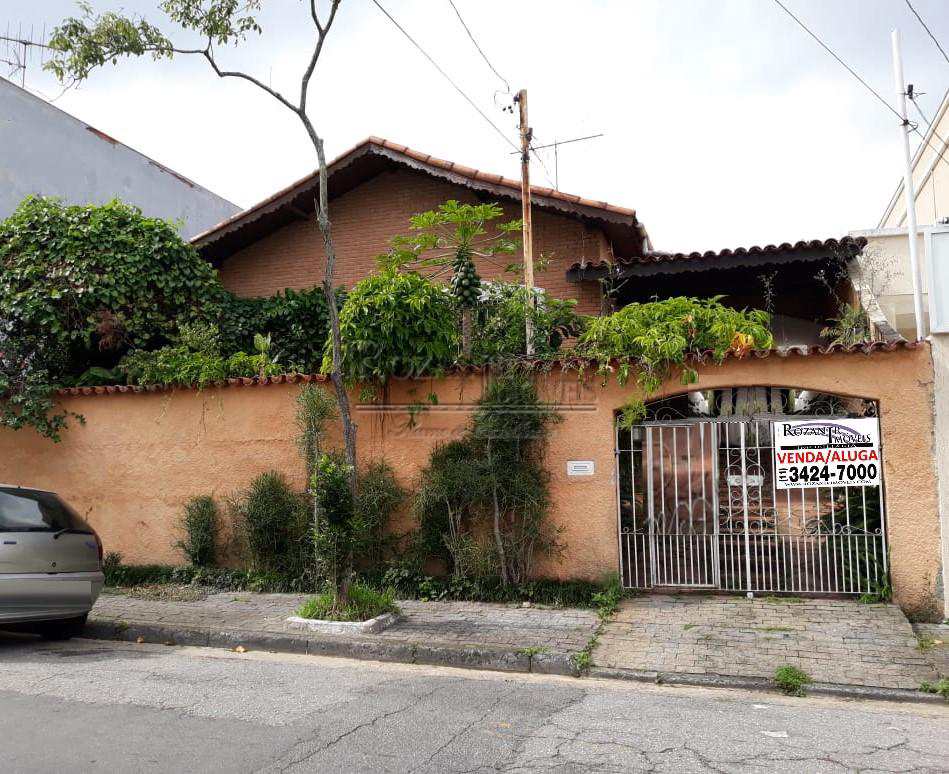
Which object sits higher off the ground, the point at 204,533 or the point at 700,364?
the point at 700,364

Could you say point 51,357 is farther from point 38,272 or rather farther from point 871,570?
point 871,570

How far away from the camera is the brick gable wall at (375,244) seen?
12.6 meters

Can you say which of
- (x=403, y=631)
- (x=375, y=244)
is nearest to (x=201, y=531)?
(x=403, y=631)

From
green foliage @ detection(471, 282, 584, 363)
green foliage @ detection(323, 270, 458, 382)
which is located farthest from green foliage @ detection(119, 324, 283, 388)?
green foliage @ detection(471, 282, 584, 363)

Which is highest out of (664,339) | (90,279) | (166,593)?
(90,279)

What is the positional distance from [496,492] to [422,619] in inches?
61.5

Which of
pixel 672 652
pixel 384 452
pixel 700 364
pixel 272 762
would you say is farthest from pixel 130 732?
pixel 700 364

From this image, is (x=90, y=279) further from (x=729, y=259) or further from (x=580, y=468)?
(x=729, y=259)

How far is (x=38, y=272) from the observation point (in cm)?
1106

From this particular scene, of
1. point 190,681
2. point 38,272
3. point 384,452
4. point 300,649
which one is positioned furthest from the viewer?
point 38,272

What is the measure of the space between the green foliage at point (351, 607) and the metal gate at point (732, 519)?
2602 millimetres

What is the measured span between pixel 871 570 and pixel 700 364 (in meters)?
2.58

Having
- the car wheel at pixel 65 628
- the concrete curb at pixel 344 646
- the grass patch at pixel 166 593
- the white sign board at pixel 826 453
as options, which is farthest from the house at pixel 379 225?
the car wheel at pixel 65 628

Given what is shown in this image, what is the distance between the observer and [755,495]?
815 centimetres
